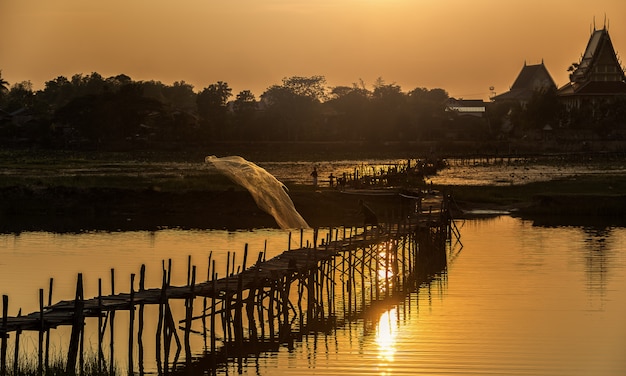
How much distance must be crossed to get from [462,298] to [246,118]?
90.6m

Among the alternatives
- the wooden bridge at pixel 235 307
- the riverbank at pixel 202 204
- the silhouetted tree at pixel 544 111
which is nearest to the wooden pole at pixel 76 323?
the wooden bridge at pixel 235 307

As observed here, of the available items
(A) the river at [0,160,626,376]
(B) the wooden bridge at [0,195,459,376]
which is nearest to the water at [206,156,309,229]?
(B) the wooden bridge at [0,195,459,376]

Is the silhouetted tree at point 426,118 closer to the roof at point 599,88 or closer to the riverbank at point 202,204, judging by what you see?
the roof at point 599,88

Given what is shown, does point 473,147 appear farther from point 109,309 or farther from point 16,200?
point 109,309

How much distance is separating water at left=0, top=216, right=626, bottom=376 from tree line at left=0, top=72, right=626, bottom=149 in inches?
2386

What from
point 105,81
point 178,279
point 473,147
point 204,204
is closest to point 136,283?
point 178,279

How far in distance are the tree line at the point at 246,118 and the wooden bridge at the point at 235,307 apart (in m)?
71.4

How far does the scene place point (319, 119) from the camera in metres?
131

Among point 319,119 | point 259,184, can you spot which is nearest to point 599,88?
point 319,119

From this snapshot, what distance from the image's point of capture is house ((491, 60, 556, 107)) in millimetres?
154875

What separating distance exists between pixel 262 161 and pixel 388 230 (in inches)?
2452

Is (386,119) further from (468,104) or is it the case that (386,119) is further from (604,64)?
(468,104)

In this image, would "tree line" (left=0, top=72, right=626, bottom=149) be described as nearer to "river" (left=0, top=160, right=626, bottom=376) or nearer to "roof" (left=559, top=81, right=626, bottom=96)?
"roof" (left=559, top=81, right=626, bottom=96)

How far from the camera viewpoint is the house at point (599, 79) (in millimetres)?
114688
